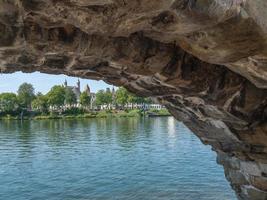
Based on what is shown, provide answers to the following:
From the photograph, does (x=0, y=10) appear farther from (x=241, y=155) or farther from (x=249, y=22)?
(x=241, y=155)

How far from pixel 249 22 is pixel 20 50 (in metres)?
3.67

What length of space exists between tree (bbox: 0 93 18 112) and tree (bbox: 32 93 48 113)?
24.0 feet

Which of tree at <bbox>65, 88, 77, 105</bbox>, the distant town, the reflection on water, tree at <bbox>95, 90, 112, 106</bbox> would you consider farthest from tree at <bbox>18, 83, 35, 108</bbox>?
the reflection on water

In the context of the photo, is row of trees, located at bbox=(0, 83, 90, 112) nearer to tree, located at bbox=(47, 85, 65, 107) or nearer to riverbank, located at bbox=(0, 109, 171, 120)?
tree, located at bbox=(47, 85, 65, 107)

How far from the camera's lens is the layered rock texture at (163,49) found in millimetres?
5137

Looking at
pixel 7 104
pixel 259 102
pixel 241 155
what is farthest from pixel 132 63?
pixel 7 104

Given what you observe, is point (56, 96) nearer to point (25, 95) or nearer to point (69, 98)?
point (69, 98)

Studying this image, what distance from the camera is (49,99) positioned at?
14638 cm

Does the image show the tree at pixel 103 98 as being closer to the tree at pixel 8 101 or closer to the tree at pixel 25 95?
the tree at pixel 25 95

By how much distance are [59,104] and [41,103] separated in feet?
23.0

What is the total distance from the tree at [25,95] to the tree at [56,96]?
320 inches

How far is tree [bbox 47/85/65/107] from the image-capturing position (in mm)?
146375

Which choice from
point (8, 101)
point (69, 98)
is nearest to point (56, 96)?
point (69, 98)

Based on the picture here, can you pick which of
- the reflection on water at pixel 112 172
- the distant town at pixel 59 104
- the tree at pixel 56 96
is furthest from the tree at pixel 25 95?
the reflection on water at pixel 112 172
